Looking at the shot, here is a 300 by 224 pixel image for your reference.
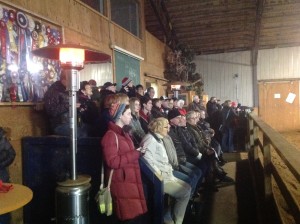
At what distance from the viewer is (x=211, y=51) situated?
1543 centimetres

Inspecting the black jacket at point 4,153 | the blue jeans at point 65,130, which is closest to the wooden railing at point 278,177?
the blue jeans at point 65,130

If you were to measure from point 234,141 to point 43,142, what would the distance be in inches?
287

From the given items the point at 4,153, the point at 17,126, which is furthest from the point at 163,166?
the point at 17,126

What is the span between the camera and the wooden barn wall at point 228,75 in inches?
595

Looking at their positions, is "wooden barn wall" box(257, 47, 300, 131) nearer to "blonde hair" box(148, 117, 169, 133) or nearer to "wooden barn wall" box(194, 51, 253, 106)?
"wooden barn wall" box(194, 51, 253, 106)

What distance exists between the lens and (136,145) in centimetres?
404

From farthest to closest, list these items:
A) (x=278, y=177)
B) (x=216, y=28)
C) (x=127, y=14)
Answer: (x=216, y=28), (x=127, y=14), (x=278, y=177)

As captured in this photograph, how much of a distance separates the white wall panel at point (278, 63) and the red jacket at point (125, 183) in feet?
43.9

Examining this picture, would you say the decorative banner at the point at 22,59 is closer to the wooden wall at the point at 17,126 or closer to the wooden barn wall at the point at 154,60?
the wooden wall at the point at 17,126

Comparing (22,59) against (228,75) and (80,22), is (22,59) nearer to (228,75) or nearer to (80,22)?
(80,22)

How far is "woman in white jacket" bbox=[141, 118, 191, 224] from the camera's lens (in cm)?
347

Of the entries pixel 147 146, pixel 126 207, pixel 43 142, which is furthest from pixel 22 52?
pixel 126 207

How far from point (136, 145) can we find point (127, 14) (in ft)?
19.4

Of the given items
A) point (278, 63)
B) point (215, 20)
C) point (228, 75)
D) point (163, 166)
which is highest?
point (215, 20)
